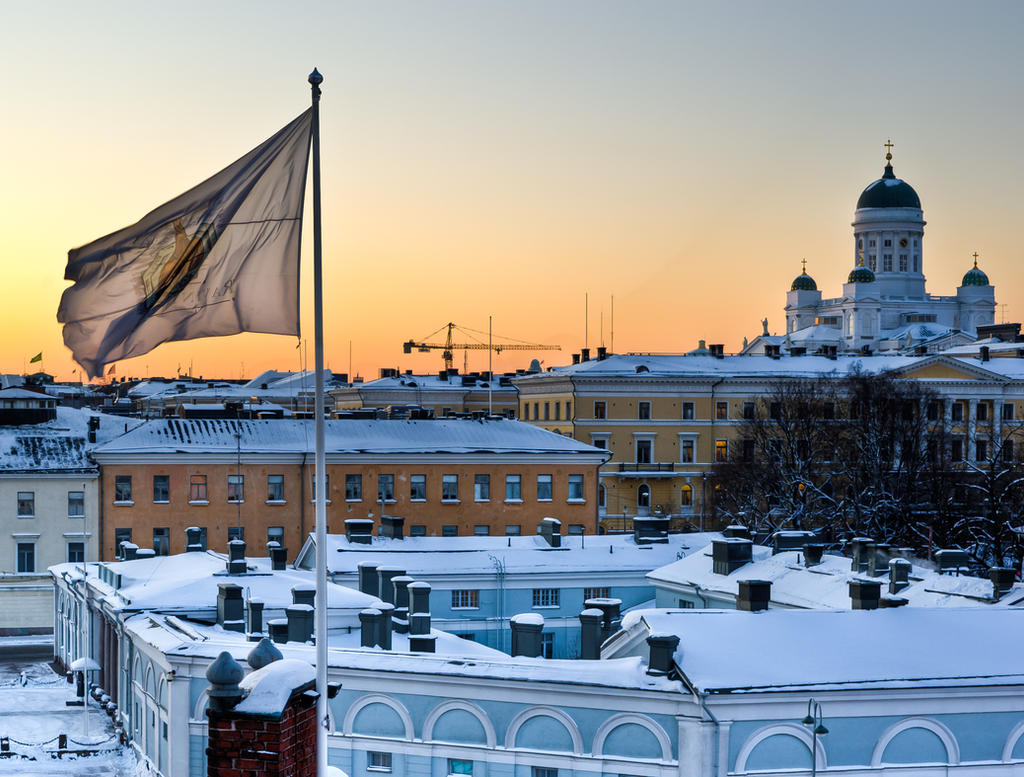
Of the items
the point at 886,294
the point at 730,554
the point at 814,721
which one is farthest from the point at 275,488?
the point at 886,294

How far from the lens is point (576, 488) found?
70.2 meters

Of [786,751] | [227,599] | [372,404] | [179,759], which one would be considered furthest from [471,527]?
[372,404]

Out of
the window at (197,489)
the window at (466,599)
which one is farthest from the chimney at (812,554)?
the window at (197,489)

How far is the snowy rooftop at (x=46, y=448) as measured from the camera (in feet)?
210

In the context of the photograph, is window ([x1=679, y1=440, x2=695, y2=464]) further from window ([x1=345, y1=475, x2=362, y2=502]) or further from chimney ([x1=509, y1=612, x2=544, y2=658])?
chimney ([x1=509, y1=612, x2=544, y2=658])

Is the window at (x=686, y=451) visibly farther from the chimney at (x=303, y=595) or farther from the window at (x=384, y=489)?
the chimney at (x=303, y=595)

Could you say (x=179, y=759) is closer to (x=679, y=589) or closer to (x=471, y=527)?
(x=679, y=589)

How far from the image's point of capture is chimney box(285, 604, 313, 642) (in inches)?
1287

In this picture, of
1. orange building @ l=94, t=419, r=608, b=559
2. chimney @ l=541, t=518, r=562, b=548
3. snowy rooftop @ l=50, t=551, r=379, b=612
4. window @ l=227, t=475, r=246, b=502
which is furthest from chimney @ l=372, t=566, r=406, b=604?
window @ l=227, t=475, r=246, b=502

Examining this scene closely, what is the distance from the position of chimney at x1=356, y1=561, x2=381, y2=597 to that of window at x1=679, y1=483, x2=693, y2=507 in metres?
55.3

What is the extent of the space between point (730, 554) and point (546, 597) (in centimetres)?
726

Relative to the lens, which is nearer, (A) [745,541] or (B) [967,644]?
(B) [967,644]

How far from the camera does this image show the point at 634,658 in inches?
1115

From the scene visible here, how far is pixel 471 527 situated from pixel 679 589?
25132 mm
